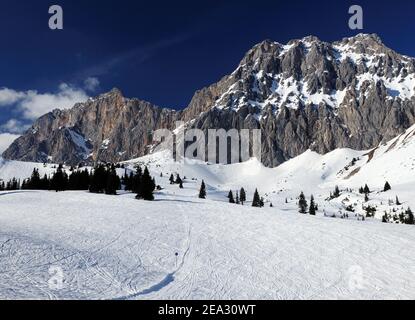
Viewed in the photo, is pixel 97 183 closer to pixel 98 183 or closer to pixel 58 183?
pixel 98 183

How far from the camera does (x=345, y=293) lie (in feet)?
65.8

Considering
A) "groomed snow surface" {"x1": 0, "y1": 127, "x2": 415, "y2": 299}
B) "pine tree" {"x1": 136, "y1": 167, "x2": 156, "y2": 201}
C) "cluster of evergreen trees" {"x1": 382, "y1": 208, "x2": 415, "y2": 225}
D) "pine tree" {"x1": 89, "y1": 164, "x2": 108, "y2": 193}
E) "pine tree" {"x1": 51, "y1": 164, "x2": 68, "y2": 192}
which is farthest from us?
"pine tree" {"x1": 51, "y1": 164, "x2": 68, "y2": 192}

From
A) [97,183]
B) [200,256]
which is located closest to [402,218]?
[97,183]

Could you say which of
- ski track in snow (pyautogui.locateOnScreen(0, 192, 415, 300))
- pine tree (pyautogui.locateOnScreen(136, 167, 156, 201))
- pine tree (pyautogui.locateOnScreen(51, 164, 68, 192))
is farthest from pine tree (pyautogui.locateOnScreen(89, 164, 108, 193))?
ski track in snow (pyautogui.locateOnScreen(0, 192, 415, 300))

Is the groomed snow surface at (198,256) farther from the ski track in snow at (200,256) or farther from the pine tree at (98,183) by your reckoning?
the pine tree at (98,183)

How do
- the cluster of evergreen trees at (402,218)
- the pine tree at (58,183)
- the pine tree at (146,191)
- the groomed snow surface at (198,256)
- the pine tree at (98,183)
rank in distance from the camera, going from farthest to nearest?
the pine tree at (58,183), the cluster of evergreen trees at (402,218), the pine tree at (98,183), the pine tree at (146,191), the groomed snow surface at (198,256)

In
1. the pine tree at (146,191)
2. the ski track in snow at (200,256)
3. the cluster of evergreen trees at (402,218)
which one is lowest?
the cluster of evergreen trees at (402,218)

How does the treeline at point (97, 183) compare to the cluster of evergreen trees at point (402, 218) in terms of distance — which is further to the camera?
the cluster of evergreen trees at point (402, 218)

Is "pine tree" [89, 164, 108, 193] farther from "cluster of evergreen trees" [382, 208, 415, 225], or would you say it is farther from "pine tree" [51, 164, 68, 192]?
"cluster of evergreen trees" [382, 208, 415, 225]

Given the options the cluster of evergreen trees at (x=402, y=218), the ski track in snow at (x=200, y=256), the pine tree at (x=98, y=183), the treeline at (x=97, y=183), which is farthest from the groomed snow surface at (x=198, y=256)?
the cluster of evergreen trees at (x=402, y=218)

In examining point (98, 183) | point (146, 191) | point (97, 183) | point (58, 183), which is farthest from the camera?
point (58, 183)

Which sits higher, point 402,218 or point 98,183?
point 98,183

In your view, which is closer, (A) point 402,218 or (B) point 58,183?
(B) point 58,183
